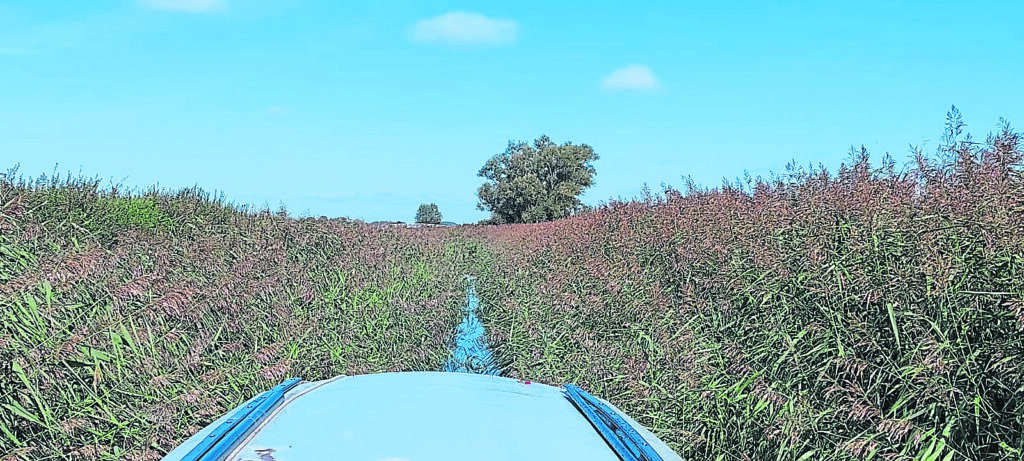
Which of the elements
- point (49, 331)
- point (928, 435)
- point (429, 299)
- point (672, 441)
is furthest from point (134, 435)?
point (429, 299)

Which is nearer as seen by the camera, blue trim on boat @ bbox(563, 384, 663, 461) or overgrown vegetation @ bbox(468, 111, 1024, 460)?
blue trim on boat @ bbox(563, 384, 663, 461)

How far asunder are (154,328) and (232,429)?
361cm

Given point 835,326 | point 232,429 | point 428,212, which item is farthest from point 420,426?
point 428,212

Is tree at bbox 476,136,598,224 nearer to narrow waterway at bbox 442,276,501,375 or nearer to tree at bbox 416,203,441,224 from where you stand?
tree at bbox 416,203,441,224

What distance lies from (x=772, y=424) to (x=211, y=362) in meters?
3.70

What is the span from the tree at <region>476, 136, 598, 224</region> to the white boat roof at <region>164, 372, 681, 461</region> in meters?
57.8

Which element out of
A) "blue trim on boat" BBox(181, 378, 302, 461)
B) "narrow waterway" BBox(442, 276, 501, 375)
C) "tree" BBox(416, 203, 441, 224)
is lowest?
"narrow waterway" BBox(442, 276, 501, 375)

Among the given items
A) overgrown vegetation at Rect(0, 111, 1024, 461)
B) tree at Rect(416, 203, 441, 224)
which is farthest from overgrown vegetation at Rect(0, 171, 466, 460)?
tree at Rect(416, 203, 441, 224)

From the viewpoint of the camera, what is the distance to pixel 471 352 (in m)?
8.79

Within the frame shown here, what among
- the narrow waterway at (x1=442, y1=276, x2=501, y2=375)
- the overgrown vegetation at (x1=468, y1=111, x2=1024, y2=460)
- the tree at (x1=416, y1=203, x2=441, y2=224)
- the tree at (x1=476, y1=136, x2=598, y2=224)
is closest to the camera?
the overgrown vegetation at (x1=468, y1=111, x2=1024, y2=460)

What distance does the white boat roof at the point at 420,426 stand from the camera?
188 centimetres

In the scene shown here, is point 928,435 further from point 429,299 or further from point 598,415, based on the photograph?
point 429,299

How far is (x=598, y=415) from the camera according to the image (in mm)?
2318

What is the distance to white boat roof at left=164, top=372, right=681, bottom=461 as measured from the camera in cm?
188
